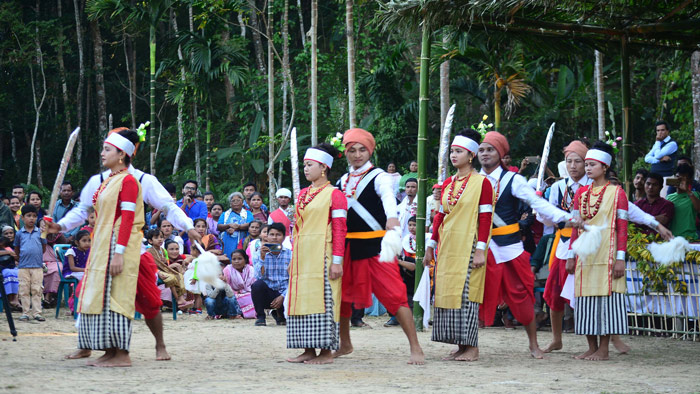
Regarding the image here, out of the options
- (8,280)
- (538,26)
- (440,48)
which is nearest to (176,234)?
(8,280)

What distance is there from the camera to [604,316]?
24.8 ft

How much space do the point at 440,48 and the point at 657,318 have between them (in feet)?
21.0

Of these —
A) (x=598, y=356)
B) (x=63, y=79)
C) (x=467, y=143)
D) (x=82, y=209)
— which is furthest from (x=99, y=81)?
(x=598, y=356)

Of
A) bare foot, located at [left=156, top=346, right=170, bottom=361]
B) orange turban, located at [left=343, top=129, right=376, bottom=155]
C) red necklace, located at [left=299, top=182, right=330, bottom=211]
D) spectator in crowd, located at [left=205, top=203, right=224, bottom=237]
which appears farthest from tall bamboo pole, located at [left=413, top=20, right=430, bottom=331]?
spectator in crowd, located at [left=205, top=203, right=224, bottom=237]

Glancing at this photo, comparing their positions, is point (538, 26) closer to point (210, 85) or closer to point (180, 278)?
point (180, 278)

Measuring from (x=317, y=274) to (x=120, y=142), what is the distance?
6.11 ft

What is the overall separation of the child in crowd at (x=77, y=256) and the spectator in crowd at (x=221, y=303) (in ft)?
5.65

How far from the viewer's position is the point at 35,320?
36.6 feet

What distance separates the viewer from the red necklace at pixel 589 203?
766cm

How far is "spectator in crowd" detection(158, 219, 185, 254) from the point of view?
12766mm

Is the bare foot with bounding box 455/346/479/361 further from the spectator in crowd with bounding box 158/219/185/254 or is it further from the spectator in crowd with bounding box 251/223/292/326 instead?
the spectator in crowd with bounding box 158/219/185/254

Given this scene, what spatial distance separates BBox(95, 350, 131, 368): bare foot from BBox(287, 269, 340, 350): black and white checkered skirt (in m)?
1.26

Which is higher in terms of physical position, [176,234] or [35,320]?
[176,234]

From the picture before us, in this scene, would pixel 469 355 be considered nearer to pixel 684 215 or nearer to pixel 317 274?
pixel 317 274
